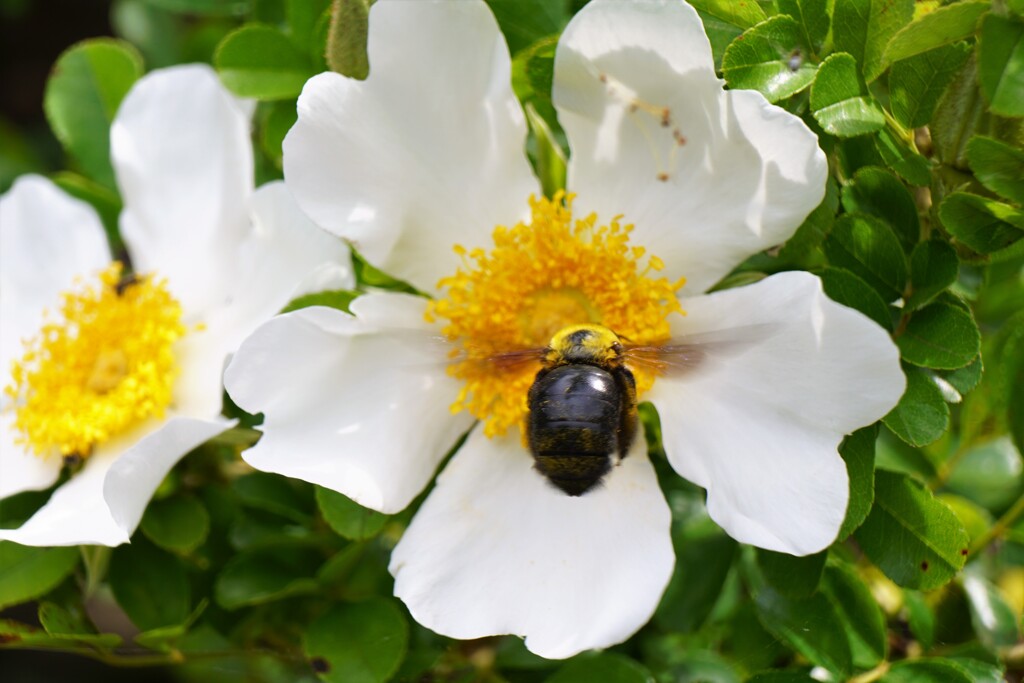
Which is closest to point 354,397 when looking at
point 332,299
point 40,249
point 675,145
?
point 332,299

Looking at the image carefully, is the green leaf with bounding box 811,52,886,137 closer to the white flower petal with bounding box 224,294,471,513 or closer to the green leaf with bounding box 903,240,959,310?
the green leaf with bounding box 903,240,959,310

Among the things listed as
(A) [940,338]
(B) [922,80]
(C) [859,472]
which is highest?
(B) [922,80]

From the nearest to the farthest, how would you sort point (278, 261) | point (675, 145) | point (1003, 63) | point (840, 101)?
point (1003, 63) → point (840, 101) → point (675, 145) → point (278, 261)

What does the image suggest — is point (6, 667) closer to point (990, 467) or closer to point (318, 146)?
point (318, 146)

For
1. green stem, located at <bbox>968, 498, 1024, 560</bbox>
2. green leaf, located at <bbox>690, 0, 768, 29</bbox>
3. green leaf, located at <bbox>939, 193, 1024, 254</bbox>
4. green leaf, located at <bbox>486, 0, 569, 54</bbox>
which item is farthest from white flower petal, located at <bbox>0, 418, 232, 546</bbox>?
green stem, located at <bbox>968, 498, 1024, 560</bbox>

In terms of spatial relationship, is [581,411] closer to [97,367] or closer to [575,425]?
[575,425]

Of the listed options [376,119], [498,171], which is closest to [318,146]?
[376,119]
